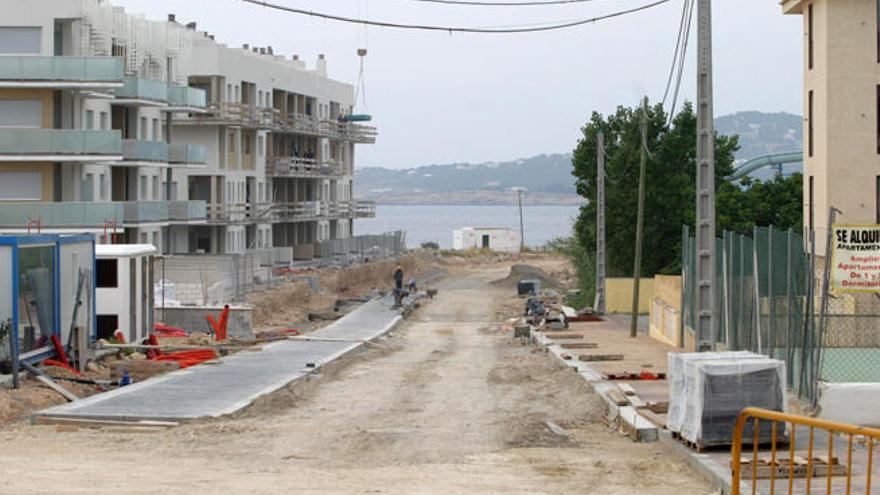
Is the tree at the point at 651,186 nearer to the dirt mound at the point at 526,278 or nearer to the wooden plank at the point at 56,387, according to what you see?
the dirt mound at the point at 526,278

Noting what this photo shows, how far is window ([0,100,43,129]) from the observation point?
57938 mm

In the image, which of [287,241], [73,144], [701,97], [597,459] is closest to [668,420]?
[597,459]

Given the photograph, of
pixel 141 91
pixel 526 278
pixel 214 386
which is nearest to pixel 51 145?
pixel 141 91

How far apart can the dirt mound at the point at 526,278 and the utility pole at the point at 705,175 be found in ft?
219

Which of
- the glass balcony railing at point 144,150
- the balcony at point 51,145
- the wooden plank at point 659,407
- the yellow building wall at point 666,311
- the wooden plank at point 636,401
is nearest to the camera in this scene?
the wooden plank at point 659,407

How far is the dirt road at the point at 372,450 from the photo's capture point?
52.1 ft

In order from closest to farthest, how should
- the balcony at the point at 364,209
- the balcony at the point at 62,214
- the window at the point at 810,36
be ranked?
the window at the point at 810,36 < the balcony at the point at 62,214 < the balcony at the point at 364,209

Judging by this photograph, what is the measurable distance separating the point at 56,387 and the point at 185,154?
46.3m

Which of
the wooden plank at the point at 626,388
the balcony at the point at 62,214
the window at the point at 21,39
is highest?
the window at the point at 21,39

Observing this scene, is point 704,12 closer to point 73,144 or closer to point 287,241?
point 73,144

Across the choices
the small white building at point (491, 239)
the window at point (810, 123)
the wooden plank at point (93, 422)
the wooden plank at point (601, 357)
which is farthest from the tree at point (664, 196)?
the small white building at point (491, 239)

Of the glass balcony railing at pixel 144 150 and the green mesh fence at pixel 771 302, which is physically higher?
the glass balcony railing at pixel 144 150

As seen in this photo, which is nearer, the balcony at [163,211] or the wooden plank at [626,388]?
the wooden plank at [626,388]

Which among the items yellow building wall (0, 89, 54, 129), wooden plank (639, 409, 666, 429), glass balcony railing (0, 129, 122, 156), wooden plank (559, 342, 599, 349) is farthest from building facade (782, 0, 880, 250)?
yellow building wall (0, 89, 54, 129)
